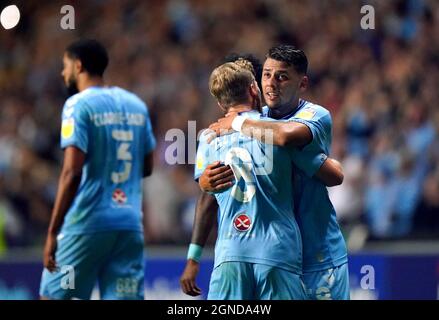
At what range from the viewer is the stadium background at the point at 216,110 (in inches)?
414

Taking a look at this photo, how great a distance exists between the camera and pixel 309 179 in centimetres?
581

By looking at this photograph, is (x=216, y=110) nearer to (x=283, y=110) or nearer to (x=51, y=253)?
(x=51, y=253)

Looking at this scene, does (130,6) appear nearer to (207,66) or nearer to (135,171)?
(207,66)

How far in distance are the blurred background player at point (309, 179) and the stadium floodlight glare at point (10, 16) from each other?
7.18 m

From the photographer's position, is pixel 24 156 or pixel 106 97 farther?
pixel 24 156

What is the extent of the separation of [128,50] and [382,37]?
10.8 feet

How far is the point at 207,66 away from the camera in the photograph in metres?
13.2

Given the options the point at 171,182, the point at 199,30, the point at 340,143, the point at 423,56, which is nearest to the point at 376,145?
the point at 340,143

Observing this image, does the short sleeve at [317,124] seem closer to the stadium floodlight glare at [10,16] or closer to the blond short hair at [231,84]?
the blond short hair at [231,84]

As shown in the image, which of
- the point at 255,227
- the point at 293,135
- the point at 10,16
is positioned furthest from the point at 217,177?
the point at 10,16

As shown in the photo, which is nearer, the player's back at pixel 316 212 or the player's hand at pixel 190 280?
the player's back at pixel 316 212

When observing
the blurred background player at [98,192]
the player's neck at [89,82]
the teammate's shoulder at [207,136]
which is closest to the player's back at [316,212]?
the teammate's shoulder at [207,136]

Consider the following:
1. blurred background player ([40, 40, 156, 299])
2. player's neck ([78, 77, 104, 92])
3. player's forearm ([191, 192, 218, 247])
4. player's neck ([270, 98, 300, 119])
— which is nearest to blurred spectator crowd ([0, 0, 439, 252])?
blurred background player ([40, 40, 156, 299])

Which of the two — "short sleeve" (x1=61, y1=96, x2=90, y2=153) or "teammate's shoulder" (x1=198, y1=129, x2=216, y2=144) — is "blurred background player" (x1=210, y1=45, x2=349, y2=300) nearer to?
"teammate's shoulder" (x1=198, y1=129, x2=216, y2=144)
